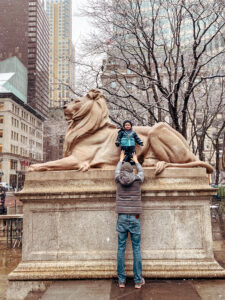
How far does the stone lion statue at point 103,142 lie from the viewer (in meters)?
4.64

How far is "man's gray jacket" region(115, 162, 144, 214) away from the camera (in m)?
3.68

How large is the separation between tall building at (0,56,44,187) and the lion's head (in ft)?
188

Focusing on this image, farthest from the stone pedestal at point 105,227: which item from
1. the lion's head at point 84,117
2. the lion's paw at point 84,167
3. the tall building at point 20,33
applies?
the tall building at point 20,33

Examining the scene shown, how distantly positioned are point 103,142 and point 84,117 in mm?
580

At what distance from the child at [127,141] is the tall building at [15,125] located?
5798 cm

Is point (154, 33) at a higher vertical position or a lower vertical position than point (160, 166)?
higher

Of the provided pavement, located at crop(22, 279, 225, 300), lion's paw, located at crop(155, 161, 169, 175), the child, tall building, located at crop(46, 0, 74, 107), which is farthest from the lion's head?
tall building, located at crop(46, 0, 74, 107)

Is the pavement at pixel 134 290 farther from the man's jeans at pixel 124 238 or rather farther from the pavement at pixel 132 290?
the man's jeans at pixel 124 238

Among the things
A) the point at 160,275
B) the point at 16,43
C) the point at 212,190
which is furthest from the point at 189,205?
the point at 16,43

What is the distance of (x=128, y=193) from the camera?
12.2ft

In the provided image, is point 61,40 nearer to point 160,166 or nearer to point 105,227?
point 160,166

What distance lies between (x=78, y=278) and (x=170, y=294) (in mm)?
1364

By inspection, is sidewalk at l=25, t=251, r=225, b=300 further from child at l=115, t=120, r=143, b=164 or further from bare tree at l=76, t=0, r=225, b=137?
bare tree at l=76, t=0, r=225, b=137

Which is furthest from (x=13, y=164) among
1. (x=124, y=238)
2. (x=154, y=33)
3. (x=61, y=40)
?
(x=124, y=238)
